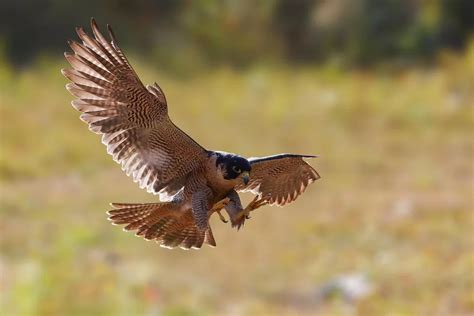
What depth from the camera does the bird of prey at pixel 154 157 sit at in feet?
10.7

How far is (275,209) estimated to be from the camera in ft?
53.9

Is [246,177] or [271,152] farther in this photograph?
[271,152]

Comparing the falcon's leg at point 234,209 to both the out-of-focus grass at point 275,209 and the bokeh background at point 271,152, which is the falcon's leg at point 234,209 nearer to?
the out-of-focus grass at point 275,209

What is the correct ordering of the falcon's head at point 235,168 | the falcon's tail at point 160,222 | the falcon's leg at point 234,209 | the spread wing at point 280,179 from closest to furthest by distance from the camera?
the falcon's leg at point 234,209 < the falcon's head at point 235,168 < the falcon's tail at point 160,222 < the spread wing at point 280,179

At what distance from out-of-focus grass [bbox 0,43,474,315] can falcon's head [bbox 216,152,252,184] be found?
5890mm

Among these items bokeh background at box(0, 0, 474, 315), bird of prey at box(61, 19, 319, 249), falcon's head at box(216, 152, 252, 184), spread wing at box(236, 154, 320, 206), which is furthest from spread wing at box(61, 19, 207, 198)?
bokeh background at box(0, 0, 474, 315)

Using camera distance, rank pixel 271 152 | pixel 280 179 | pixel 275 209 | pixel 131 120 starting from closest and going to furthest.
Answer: pixel 131 120 → pixel 280 179 → pixel 275 209 → pixel 271 152

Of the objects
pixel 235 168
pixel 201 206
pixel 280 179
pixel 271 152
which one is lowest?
pixel 201 206

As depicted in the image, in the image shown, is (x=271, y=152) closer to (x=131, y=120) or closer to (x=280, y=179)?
(x=280, y=179)

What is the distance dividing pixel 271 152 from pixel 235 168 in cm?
1619

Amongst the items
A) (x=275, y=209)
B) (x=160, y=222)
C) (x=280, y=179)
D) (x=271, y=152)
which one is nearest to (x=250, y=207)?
(x=160, y=222)

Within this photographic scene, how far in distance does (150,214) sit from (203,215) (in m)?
0.39

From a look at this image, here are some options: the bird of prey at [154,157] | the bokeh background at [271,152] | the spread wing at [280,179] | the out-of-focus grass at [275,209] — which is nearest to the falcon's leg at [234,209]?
the bird of prey at [154,157]

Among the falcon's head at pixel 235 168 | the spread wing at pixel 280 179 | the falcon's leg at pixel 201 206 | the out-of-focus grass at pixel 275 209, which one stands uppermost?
the out-of-focus grass at pixel 275 209
